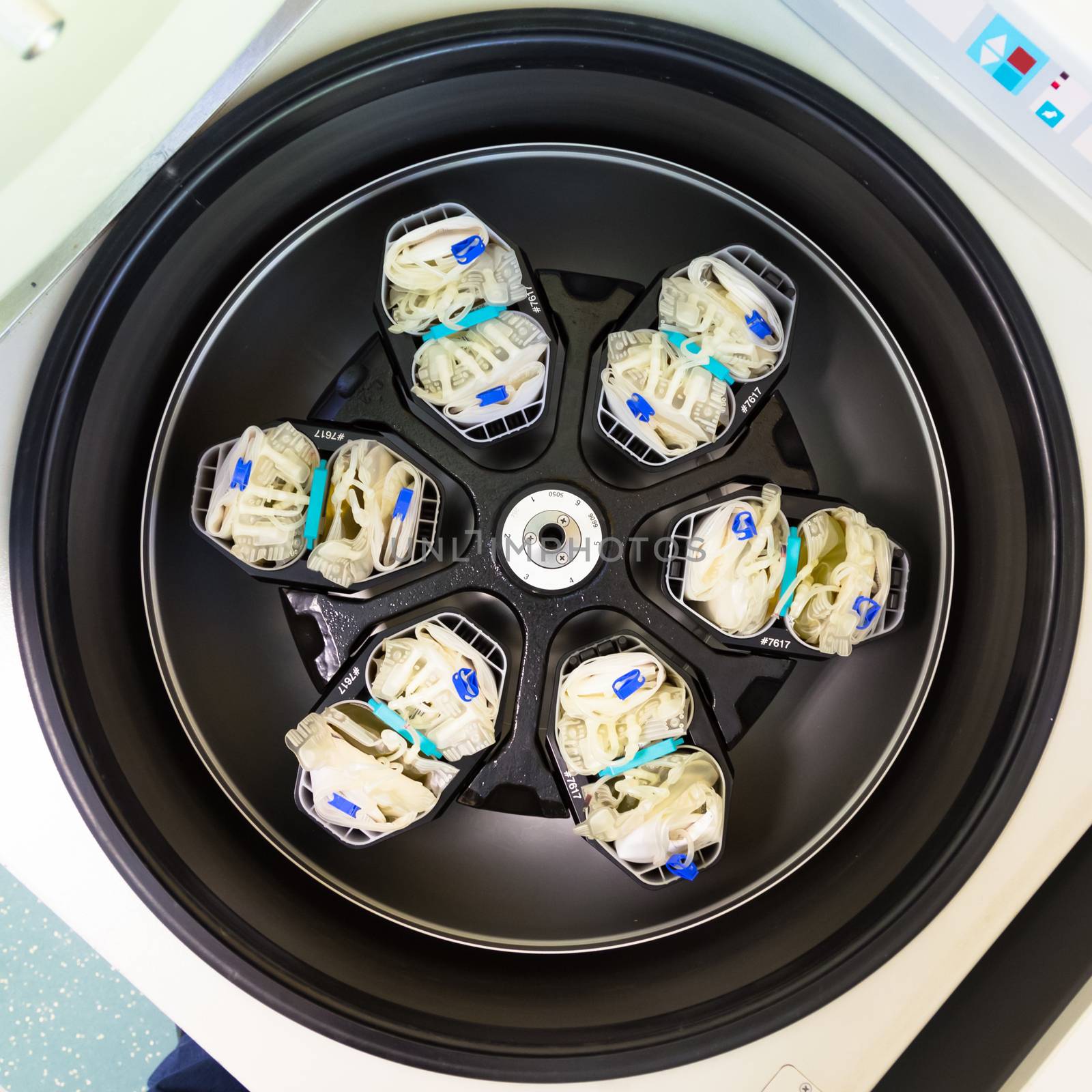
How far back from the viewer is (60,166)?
1.24ft

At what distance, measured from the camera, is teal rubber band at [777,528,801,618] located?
3.14 ft

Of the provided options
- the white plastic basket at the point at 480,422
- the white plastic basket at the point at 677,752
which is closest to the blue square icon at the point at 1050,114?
the white plastic basket at the point at 480,422

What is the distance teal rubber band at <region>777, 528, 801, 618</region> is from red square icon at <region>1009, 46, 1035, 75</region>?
0.50 metres

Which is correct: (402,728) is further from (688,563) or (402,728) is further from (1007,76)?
(1007,76)

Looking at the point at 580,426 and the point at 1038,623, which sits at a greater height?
the point at 1038,623

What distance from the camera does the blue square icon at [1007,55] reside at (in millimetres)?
638

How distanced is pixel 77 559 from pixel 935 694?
102 cm

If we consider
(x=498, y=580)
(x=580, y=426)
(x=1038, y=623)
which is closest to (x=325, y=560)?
→ (x=498, y=580)

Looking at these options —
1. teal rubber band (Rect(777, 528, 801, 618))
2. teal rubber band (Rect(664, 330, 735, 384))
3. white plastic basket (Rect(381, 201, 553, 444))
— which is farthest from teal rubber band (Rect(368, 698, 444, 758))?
teal rubber band (Rect(664, 330, 735, 384))

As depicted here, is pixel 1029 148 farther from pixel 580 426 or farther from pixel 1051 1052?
pixel 1051 1052

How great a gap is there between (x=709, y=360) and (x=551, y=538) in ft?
1.01

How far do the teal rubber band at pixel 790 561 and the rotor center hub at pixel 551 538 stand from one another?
0.24 metres

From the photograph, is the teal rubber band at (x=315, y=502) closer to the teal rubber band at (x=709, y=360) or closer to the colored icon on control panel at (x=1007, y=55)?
the teal rubber band at (x=709, y=360)

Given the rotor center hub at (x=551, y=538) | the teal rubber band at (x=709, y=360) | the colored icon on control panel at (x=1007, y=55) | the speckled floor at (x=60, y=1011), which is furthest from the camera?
the speckled floor at (x=60, y=1011)
